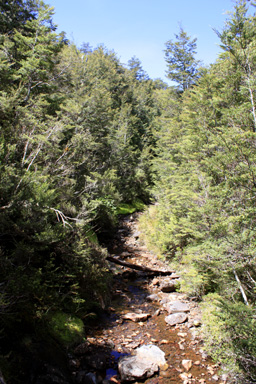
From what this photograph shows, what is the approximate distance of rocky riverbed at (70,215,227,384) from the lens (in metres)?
4.94

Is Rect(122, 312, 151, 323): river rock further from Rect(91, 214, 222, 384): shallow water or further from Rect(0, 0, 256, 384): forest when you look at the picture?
Rect(0, 0, 256, 384): forest

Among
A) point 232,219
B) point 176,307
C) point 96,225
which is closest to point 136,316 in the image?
point 176,307

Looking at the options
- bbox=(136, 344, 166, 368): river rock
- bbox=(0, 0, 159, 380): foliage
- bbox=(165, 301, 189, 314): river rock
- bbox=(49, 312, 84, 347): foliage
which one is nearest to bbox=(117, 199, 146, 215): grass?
bbox=(0, 0, 159, 380): foliage

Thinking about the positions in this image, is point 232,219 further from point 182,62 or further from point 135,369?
point 182,62

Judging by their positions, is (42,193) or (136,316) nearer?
(42,193)

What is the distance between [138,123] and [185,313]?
90.7 ft

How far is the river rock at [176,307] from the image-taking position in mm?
7582

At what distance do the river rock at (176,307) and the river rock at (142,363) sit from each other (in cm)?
206

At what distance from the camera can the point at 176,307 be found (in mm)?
7746

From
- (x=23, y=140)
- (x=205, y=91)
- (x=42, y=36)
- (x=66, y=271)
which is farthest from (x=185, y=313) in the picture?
(x=42, y=36)

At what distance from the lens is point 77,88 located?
1702 cm

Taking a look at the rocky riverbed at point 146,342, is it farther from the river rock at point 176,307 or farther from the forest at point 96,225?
the forest at point 96,225

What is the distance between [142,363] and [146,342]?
1.03 metres

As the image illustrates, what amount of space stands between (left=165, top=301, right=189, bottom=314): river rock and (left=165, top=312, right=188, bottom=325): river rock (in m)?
0.27
